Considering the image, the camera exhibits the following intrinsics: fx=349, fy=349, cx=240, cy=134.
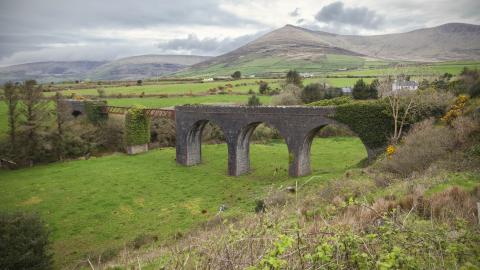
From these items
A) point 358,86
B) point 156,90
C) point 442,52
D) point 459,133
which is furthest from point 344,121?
point 442,52

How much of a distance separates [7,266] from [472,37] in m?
217

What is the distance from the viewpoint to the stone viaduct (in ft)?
87.2

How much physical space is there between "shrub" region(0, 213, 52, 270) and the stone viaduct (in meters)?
18.1

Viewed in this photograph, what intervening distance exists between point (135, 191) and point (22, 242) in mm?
13489

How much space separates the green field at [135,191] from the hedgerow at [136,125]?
216cm

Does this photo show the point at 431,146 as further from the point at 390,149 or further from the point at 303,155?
the point at 303,155

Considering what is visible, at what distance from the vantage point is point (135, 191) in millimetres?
26547

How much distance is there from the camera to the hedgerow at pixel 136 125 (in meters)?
40.6

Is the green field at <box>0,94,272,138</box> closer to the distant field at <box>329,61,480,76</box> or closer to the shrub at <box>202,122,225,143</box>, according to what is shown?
the shrub at <box>202,122,225,143</box>

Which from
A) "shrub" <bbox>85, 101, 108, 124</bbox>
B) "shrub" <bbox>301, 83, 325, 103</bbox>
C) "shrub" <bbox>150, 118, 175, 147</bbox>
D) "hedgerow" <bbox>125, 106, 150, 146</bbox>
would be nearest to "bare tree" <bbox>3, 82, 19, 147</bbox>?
"shrub" <bbox>85, 101, 108, 124</bbox>

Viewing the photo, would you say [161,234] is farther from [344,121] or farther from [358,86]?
[358,86]

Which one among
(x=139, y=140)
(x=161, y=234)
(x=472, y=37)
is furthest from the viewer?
(x=472, y=37)

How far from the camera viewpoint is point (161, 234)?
18.2 metres

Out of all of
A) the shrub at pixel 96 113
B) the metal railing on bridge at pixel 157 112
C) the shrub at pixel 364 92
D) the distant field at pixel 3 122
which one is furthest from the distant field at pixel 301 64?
the distant field at pixel 3 122
